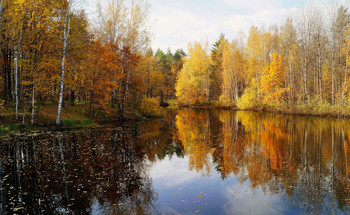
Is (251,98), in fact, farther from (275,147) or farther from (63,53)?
(63,53)

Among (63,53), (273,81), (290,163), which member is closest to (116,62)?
(63,53)

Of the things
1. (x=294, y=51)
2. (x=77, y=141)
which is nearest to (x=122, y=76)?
(x=77, y=141)

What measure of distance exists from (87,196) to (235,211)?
4685 mm

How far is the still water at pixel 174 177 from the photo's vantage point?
6.39 meters

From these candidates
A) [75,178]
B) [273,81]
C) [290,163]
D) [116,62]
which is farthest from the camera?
[273,81]

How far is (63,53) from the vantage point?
Result: 62.8 feet

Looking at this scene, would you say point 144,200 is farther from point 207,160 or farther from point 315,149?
point 315,149

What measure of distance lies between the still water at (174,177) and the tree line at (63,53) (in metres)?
7.87

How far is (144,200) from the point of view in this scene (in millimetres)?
6797

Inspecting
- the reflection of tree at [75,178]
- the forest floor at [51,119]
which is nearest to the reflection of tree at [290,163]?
the reflection of tree at [75,178]

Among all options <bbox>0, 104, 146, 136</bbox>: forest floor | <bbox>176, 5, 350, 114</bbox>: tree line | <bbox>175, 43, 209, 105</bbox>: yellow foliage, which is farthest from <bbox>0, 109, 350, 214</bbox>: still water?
<bbox>175, 43, 209, 105</bbox>: yellow foliage

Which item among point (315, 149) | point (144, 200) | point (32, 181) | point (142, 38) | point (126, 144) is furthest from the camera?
point (142, 38)

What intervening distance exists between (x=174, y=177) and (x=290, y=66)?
33938 millimetres

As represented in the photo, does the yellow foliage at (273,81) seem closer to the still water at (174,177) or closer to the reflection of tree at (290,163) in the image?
the reflection of tree at (290,163)
